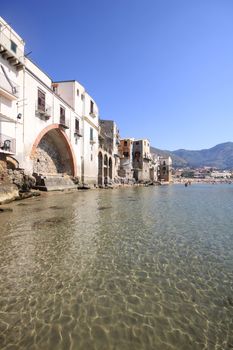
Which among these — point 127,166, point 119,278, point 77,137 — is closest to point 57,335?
point 119,278

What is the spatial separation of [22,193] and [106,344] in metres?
18.8

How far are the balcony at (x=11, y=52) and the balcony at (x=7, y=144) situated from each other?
6641 mm

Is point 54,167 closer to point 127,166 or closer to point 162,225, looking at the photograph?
point 162,225

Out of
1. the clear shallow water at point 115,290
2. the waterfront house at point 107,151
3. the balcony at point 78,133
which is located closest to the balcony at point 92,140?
the balcony at point 78,133

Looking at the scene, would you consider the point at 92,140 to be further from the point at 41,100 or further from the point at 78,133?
the point at 41,100

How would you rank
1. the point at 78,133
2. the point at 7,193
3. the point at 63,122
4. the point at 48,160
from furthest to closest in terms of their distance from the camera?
the point at 78,133, the point at 63,122, the point at 48,160, the point at 7,193

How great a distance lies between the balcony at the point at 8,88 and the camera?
18.1 meters

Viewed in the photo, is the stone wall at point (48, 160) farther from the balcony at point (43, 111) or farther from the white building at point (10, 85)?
the white building at point (10, 85)

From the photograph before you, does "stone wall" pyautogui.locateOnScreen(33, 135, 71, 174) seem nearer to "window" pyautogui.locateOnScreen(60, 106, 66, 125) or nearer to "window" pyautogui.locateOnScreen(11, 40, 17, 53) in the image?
"window" pyautogui.locateOnScreen(60, 106, 66, 125)

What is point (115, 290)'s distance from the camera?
486 cm

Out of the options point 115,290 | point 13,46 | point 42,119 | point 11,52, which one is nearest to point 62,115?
point 42,119

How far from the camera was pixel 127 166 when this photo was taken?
69938mm

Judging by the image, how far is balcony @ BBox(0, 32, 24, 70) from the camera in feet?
59.8

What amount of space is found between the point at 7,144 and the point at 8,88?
4.71m
